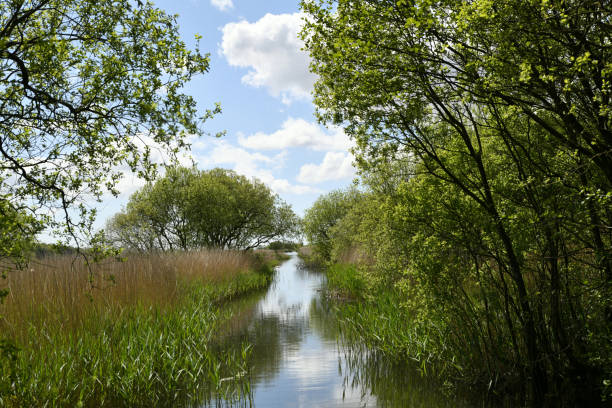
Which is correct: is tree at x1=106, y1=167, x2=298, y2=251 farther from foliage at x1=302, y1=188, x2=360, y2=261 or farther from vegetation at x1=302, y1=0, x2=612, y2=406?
vegetation at x1=302, y1=0, x2=612, y2=406

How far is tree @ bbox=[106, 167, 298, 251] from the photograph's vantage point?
33.9 metres

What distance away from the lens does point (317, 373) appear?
9.31 meters

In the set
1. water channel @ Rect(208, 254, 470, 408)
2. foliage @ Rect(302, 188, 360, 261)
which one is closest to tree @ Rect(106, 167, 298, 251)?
foliage @ Rect(302, 188, 360, 261)

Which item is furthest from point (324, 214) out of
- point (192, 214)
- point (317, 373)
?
point (317, 373)

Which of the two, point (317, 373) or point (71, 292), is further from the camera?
point (317, 373)

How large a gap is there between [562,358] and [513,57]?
14.4 ft

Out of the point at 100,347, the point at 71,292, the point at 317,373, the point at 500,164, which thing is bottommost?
the point at 317,373

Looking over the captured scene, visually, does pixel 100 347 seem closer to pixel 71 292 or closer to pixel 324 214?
pixel 71 292

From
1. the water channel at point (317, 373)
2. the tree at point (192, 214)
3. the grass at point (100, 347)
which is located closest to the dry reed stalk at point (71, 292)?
the grass at point (100, 347)

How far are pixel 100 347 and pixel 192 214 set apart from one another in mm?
27663

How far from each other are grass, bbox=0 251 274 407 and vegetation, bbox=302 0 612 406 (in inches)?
175

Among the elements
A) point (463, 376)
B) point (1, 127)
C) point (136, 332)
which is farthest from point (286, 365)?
point (1, 127)

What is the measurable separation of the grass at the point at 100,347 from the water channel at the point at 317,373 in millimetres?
856

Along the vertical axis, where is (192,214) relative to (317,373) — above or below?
above
